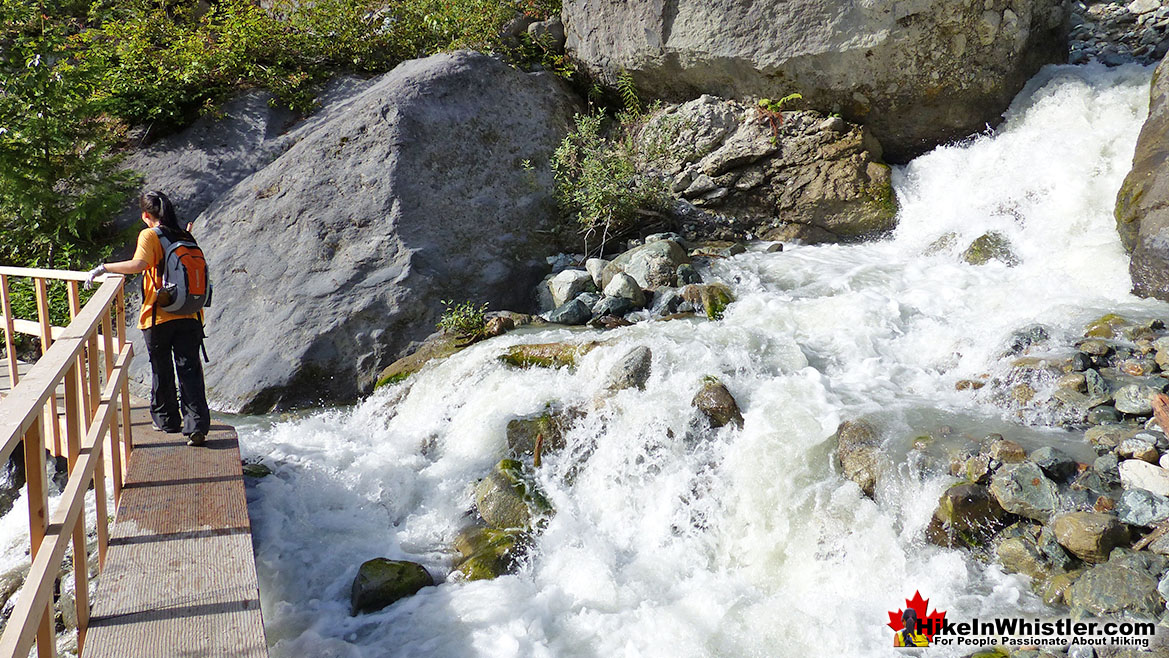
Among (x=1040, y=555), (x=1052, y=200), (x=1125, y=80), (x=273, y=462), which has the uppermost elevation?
(x=1125, y=80)

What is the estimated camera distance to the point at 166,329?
5016mm

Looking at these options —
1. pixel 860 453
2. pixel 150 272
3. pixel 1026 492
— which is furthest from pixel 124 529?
pixel 1026 492

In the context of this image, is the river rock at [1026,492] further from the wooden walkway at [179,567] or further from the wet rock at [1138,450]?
the wooden walkway at [179,567]

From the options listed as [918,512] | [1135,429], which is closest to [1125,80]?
[1135,429]

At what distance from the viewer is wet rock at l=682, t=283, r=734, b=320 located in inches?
320

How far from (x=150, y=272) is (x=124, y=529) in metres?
1.69

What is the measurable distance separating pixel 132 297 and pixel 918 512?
32.5 ft

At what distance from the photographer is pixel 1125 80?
31.9 ft

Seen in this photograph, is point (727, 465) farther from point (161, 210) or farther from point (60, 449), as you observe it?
point (60, 449)

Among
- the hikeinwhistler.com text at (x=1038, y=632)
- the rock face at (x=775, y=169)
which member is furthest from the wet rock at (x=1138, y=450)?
the rock face at (x=775, y=169)

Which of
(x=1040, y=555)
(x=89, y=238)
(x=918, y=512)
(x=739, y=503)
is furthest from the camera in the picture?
(x=89, y=238)

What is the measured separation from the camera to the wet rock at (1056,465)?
4637 millimetres

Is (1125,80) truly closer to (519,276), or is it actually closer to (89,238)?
(519,276)

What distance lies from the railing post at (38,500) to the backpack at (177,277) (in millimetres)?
2336
